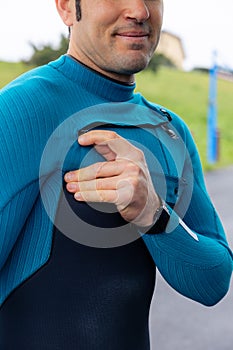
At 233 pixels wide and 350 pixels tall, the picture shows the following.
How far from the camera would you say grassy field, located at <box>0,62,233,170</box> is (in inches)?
1008

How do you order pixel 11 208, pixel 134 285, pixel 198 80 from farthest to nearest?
1. pixel 198 80
2. pixel 134 285
3. pixel 11 208

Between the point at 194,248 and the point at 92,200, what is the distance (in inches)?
14.1

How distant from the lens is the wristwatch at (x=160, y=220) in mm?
1412

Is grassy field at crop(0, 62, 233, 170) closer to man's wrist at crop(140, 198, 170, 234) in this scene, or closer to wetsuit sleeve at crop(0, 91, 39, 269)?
man's wrist at crop(140, 198, 170, 234)

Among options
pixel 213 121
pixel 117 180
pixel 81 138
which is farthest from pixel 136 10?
pixel 213 121

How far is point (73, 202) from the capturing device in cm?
141

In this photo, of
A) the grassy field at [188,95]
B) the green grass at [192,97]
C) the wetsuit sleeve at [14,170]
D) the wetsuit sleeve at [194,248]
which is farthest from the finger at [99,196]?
the green grass at [192,97]

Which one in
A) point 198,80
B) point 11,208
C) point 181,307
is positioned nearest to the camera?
point 11,208

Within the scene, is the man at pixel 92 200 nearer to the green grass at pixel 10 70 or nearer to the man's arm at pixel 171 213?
the man's arm at pixel 171 213

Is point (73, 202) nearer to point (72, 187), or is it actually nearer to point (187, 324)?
point (72, 187)

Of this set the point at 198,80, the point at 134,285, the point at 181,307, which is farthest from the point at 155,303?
the point at 198,80

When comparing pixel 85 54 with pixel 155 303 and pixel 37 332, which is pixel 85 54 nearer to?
pixel 37 332

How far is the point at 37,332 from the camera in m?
1.43

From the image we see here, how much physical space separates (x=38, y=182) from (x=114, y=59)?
392mm
